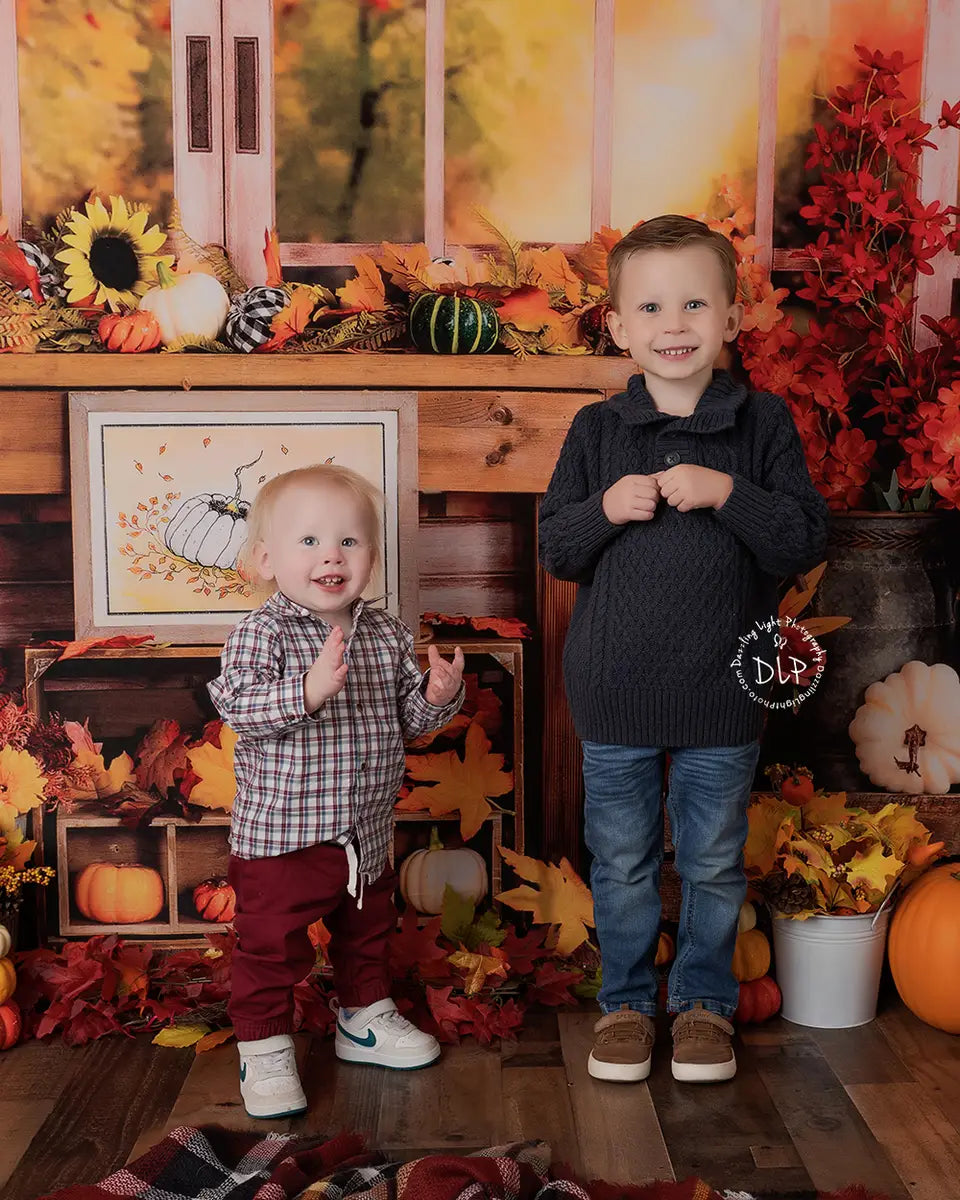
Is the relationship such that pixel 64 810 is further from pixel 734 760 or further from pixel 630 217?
pixel 630 217

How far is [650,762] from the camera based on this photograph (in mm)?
1926

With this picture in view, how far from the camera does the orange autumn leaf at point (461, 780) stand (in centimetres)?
232

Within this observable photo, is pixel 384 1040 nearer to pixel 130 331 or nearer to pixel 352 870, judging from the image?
pixel 352 870

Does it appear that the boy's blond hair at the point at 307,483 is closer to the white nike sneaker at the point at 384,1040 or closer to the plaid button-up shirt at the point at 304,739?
the plaid button-up shirt at the point at 304,739

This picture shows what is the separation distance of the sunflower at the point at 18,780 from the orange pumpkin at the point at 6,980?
0.32 meters

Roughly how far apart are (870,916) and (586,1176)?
2.49ft

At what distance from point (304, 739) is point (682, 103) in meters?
1.43

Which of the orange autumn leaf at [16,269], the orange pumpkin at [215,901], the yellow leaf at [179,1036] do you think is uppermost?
the orange autumn leaf at [16,269]

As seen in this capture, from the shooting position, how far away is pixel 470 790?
2330 millimetres

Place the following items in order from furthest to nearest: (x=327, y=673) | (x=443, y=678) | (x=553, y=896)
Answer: (x=553, y=896), (x=443, y=678), (x=327, y=673)

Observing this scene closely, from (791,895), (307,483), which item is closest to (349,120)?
(307,483)

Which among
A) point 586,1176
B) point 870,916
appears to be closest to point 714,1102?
point 586,1176

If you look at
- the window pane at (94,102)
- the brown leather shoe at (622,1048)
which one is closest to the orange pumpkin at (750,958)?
the brown leather shoe at (622,1048)

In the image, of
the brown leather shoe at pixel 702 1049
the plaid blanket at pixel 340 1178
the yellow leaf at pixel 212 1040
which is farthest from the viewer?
the yellow leaf at pixel 212 1040
